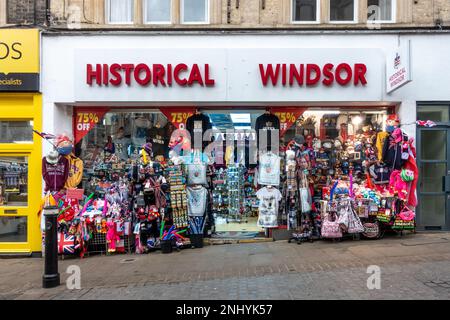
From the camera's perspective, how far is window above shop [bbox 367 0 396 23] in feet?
31.6

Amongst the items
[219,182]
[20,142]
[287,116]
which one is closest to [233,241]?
[219,182]

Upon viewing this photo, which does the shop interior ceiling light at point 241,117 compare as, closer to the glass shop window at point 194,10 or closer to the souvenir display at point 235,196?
the souvenir display at point 235,196

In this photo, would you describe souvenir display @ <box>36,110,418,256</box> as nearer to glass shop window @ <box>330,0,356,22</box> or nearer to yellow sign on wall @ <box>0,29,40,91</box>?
yellow sign on wall @ <box>0,29,40,91</box>

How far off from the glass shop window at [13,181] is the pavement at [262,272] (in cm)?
129

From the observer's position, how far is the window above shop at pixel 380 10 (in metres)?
9.64

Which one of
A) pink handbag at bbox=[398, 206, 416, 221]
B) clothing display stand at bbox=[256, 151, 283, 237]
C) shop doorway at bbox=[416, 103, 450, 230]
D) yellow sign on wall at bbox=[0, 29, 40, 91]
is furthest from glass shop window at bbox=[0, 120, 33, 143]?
shop doorway at bbox=[416, 103, 450, 230]

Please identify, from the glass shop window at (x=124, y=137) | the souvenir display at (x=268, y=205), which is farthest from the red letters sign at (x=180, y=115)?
the souvenir display at (x=268, y=205)

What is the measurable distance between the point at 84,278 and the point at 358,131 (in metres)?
6.51

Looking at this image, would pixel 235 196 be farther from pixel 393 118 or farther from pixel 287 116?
pixel 393 118

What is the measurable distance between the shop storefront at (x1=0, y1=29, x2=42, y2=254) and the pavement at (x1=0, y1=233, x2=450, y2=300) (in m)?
0.67

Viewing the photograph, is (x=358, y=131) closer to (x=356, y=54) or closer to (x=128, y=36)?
(x=356, y=54)

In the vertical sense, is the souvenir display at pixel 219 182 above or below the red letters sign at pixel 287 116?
below

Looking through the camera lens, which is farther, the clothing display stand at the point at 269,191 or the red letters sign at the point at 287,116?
the red letters sign at the point at 287,116
